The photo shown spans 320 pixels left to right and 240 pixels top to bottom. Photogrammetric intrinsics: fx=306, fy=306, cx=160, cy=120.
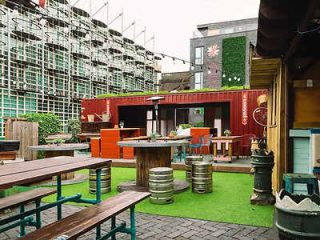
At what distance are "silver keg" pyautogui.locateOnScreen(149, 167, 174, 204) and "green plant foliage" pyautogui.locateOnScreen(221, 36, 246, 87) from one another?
90.9ft

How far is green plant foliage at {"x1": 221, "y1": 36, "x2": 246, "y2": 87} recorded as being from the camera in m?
31.7

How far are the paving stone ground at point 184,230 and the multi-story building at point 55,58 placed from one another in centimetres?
1727

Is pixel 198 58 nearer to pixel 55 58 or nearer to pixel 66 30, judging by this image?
pixel 66 30

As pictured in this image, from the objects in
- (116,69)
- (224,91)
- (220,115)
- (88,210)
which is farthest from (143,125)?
(116,69)

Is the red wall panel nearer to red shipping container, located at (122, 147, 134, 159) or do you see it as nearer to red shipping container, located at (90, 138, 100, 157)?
red shipping container, located at (90, 138, 100, 157)

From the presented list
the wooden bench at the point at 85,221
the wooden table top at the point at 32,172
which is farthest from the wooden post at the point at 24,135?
the wooden bench at the point at 85,221

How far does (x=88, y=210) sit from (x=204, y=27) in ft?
125

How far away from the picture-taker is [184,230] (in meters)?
3.85

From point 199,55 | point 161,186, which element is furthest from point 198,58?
point 161,186

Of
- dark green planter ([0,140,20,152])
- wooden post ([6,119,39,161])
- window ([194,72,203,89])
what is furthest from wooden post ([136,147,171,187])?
window ([194,72,203,89])

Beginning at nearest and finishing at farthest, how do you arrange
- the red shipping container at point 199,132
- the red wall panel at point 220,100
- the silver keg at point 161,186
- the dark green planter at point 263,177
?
1. the dark green planter at point 263,177
2. the silver keg at point 161,186
3. the red wall panel at point 220,100
4. the red shipping container at point 199,132

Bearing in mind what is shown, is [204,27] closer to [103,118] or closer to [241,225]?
[103,118]

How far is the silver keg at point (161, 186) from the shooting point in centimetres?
508

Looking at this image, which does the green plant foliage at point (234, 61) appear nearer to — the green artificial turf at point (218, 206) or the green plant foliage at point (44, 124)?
the green plant foliage at point (44, 124)
